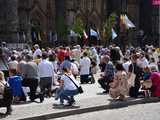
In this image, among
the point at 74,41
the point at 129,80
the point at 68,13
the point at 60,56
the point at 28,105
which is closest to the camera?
the point at 28,105

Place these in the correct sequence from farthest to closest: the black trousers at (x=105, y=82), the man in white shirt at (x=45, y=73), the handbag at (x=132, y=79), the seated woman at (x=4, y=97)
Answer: the black trousers at (x=105, y=82)
the handbag at (x=132, y=79)
the man in white shirt at (x=45, y=73)
the seated woman at (x=4, y=97)

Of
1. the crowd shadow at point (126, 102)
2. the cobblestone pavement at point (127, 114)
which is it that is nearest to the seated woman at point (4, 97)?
the cobblestone pavement at point (127, 114)

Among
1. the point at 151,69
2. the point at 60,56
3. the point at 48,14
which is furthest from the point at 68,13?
the point at 151,69

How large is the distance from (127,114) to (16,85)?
149 inches

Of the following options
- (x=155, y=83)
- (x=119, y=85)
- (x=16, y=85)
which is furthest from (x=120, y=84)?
(x=16, y=85)

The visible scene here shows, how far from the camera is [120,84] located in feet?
62.9

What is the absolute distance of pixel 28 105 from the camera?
18203 millimetres

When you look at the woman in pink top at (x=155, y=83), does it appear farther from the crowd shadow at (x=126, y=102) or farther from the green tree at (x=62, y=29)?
the green tree at (x=62, y=29)

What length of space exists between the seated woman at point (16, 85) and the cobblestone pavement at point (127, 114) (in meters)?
2.60

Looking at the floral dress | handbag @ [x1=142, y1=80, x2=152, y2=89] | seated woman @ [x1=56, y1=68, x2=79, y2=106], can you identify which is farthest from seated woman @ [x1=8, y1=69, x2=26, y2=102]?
handbag @ [x1=142, y1=80, x2=152, y2=89]

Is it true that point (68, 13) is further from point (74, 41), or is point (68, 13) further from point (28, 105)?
point (28, 105)

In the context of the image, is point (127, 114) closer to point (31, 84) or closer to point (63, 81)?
point (63, 81)

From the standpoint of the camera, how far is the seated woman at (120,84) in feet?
62.7

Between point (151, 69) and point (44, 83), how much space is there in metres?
3.85
